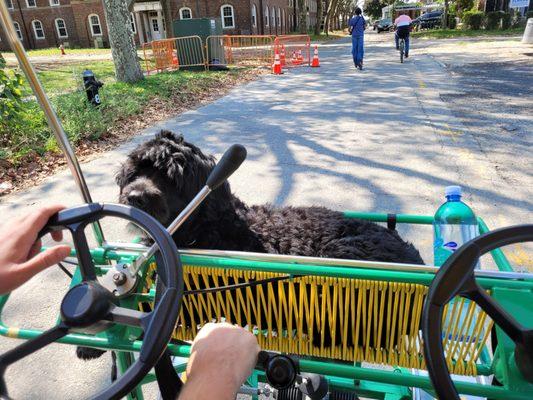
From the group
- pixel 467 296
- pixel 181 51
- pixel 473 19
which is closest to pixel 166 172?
pixel 467 296

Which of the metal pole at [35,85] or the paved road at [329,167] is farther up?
the metal pole at [35,85]

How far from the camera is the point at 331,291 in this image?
1.56m

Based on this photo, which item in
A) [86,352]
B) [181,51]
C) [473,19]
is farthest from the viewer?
[473,19]

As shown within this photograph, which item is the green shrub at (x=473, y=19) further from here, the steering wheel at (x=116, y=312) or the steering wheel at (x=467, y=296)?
the steering wheel at (x=116, y=312)

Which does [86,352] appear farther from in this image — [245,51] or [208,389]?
[245,51]

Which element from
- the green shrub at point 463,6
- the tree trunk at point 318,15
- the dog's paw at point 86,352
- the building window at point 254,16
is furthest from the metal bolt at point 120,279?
the tree trunk at point 318,15

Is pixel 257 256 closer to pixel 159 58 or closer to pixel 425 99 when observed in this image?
pixel 425 99

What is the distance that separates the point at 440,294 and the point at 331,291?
539mm

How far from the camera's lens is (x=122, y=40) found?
1172 centimetres

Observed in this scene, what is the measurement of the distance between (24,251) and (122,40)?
1212 cm

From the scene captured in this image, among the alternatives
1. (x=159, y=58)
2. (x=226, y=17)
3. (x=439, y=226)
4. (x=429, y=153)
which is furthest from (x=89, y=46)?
(x=439, y=226)

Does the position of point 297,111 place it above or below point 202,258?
below

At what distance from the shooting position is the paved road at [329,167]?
304 cm

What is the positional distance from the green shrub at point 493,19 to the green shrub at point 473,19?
0.61 meters
